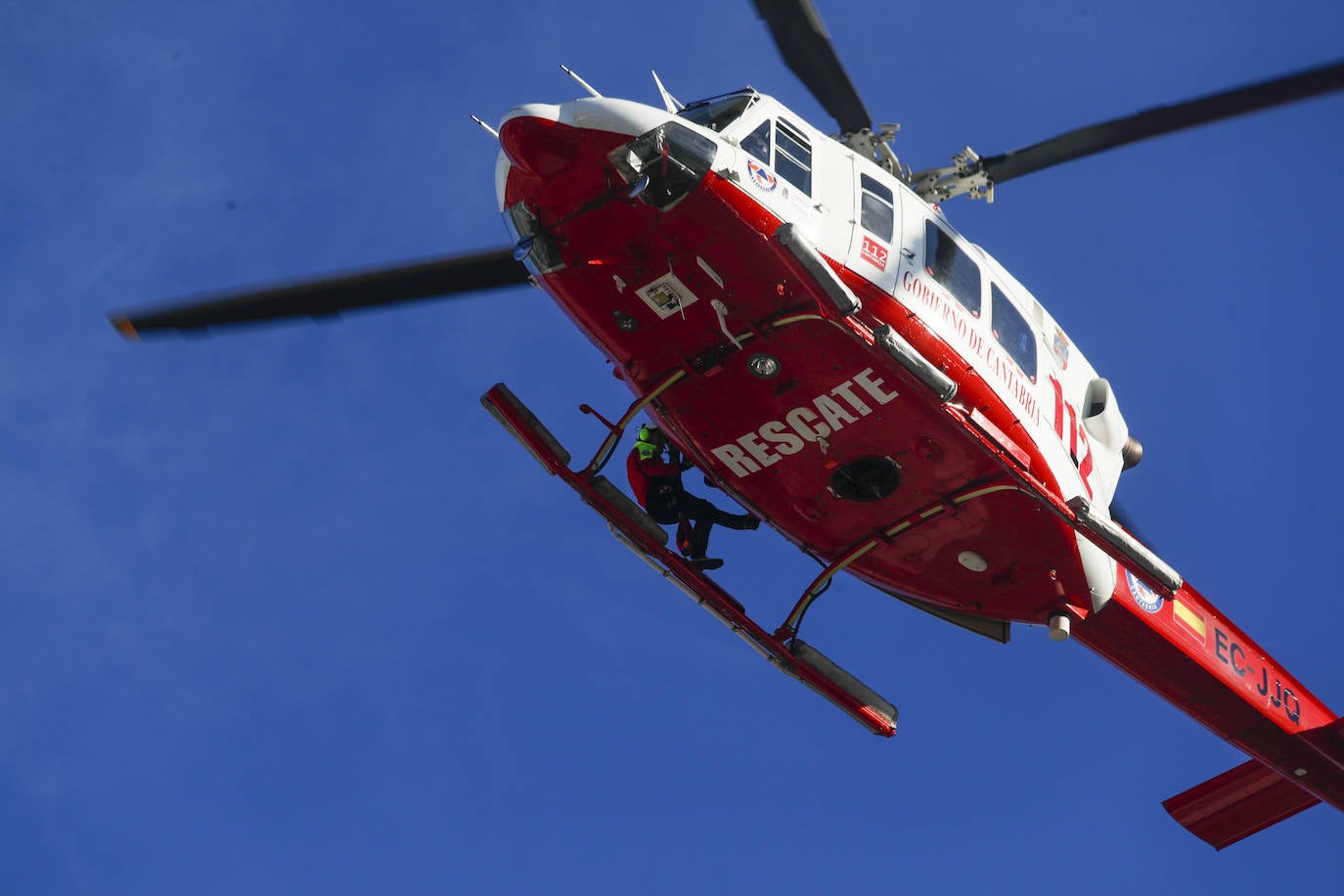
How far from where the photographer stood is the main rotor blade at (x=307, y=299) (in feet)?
45.5

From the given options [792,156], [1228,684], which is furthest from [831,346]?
[1228,684]

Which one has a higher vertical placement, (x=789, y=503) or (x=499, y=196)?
(x=499, y=196)

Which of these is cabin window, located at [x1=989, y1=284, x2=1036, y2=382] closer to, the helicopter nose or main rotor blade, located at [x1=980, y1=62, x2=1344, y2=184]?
main rotor blade, located at [x1=980, y1=62, x2=1344, y2=184]

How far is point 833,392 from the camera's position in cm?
1351

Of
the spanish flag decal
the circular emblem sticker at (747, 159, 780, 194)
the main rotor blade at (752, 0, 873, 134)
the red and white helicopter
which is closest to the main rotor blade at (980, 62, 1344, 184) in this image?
the red and white helicopter

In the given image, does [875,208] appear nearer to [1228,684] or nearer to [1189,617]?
[1189,617]

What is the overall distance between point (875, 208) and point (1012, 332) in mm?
1996

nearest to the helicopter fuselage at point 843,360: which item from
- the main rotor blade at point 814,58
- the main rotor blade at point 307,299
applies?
the main rotor blade at point 814,58

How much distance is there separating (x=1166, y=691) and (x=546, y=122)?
896 cm

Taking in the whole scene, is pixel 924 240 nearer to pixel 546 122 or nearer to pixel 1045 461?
pixel 1045 461

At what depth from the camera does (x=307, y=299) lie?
13.9 metres

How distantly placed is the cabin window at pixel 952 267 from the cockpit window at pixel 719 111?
76.8 inches

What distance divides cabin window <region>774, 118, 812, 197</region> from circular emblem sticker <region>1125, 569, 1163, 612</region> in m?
5.32

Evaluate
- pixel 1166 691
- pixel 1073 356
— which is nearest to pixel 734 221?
pixel 1073 356
